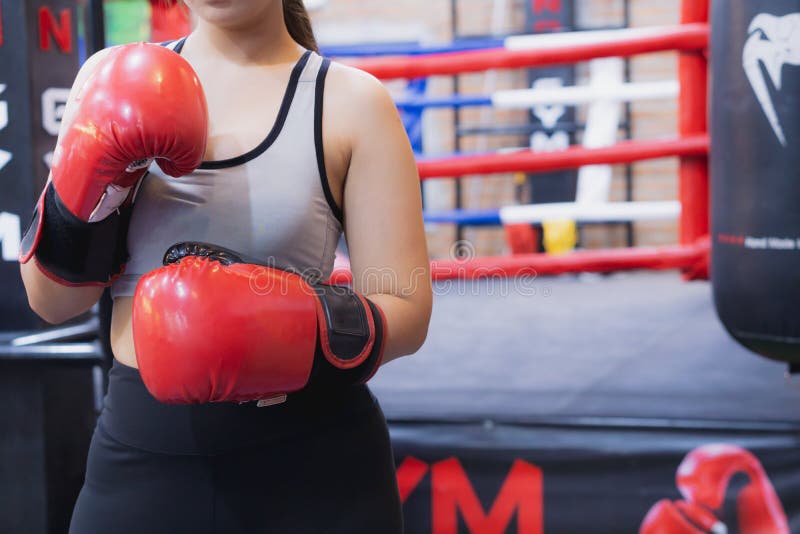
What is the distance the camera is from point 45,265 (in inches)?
26.0

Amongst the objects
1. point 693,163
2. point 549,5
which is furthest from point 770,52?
point 549,5

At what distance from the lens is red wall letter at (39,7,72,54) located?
1239 mm

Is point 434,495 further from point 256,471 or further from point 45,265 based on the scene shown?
point 45,265

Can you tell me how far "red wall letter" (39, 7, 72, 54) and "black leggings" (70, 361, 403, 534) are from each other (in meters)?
0.74

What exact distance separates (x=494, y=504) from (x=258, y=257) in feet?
2.47

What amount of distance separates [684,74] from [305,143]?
4.51ft

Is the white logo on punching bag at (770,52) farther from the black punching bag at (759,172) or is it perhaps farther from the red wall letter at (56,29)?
the red wall letter at (56,29)

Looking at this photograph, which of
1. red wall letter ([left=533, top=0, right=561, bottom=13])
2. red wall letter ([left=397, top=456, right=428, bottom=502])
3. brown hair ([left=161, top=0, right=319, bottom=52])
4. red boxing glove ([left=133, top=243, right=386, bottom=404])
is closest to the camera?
red boxing glove ([left=133, top=243, right=386, bottom=404])

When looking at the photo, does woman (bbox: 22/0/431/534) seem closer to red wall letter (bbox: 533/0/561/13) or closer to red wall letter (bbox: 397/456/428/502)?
red wall letter (bbox: 397/456/428/502)

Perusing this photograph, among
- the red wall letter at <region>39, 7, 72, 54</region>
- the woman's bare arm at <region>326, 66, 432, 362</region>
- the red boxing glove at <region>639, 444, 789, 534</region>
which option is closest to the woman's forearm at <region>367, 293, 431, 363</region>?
the woman's bare arm at <region>326, 66, 432, 362</region>

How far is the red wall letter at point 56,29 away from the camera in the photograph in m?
1.24

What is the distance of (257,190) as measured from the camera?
0.68 metres

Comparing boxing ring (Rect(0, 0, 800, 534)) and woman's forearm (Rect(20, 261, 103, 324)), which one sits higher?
woman's forearm (Rect(20, 261, 103, 324))

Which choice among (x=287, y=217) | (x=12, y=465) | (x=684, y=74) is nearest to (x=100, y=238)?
(x=287, y=217)
